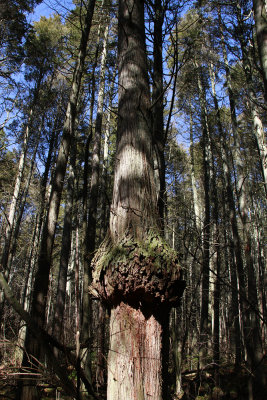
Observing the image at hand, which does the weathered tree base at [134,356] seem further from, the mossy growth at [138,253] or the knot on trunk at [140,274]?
the mossy growth at [138,253]

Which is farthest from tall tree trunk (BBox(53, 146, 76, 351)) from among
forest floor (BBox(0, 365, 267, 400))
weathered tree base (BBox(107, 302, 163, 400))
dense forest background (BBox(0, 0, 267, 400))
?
weathered tree base (BBox(107, 302, 163, 400))

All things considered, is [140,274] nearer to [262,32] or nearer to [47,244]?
[47,244]

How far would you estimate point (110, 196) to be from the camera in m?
12.2

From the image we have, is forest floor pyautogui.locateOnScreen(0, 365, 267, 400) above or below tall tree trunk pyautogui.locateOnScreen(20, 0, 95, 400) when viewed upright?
below

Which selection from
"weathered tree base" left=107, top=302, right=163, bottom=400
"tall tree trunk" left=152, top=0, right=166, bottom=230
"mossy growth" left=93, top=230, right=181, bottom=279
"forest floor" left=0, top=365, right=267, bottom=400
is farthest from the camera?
"forest floor" left=0, top=365, right=267, bottom=400

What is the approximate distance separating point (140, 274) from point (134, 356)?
404 millimetres

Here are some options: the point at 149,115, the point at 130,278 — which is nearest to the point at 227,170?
the point at 149,115

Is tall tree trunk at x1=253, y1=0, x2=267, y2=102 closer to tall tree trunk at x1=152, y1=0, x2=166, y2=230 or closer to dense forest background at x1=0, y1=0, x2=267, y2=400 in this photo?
dense forest background at x1=0, y1=0, x2=267, y2=400

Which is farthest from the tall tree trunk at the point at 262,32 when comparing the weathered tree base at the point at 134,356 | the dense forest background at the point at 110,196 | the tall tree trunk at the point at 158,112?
the weathered tree base at the point at 134,356

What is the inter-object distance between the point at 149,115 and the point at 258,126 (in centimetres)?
630

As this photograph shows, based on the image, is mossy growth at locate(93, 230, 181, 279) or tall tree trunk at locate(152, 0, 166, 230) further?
tall tree trunk at locate(152, 0, 166, 230)

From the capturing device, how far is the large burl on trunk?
1.37 m

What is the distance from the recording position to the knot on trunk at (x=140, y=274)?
1413mm

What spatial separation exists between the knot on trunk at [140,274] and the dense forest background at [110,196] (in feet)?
0.33
